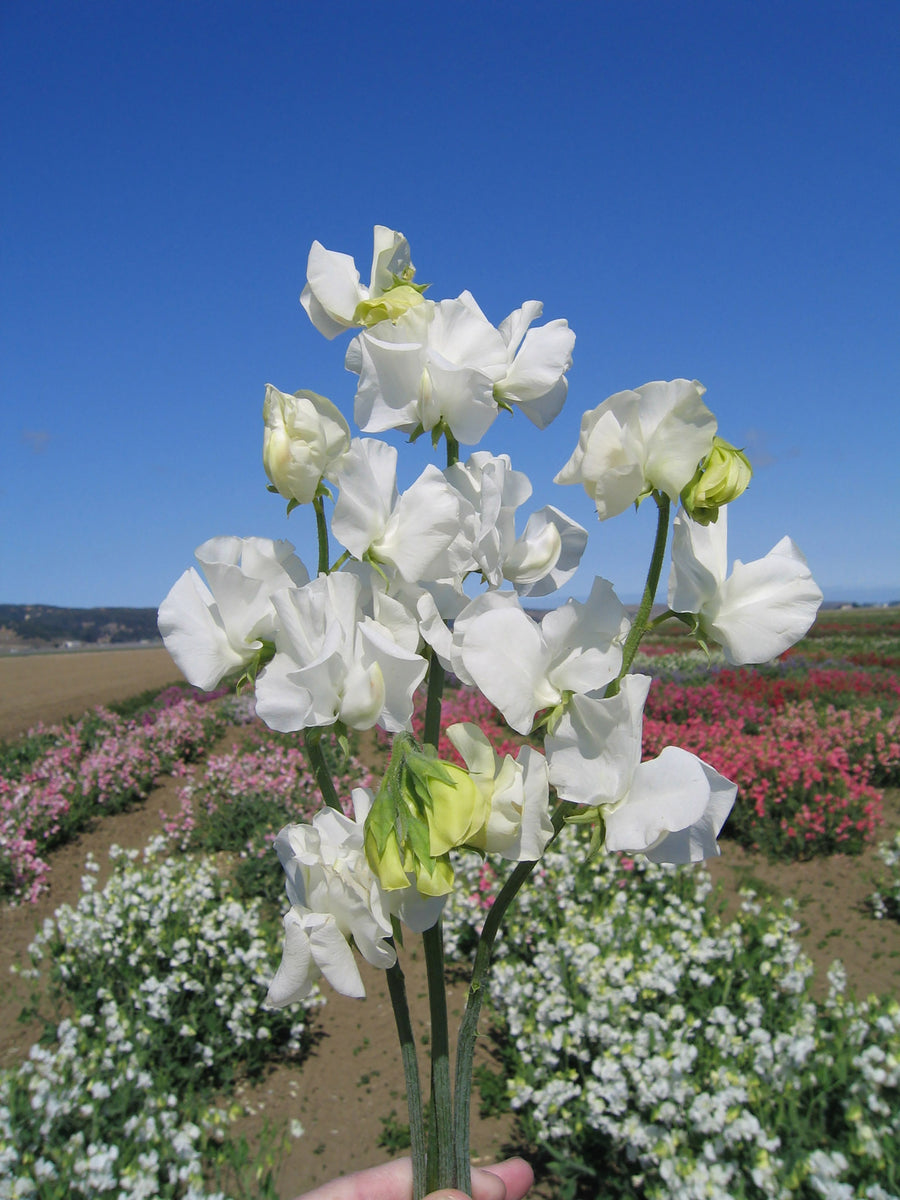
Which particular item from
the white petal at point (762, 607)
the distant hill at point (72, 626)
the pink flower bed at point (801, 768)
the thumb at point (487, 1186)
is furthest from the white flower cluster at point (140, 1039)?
the distant hill at point (72, 626)

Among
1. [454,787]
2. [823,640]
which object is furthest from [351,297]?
[823,640]

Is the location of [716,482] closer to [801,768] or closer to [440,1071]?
[440,1071]

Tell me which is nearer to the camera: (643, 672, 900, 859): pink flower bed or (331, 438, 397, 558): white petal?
(331, 438, 397, 558): white petal

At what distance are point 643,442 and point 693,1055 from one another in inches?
102

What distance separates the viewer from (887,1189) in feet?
6.86

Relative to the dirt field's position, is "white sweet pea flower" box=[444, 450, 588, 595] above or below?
above

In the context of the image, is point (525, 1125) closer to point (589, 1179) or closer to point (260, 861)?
point (589, 1179)

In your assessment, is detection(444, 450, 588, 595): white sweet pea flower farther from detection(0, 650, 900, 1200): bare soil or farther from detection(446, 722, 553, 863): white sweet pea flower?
detection(0, 650, 900, 1200): bare soil

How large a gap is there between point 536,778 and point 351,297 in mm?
678

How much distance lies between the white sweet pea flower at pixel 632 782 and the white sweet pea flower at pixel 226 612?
369 mm

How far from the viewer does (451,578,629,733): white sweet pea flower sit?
0.84m

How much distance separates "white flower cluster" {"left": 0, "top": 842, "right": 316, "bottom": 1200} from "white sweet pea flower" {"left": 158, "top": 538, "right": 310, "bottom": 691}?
79.7 inches

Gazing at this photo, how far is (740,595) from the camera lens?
3.17ft

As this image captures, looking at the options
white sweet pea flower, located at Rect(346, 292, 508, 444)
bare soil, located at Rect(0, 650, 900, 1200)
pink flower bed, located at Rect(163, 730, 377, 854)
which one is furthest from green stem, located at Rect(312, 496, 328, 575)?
pink flower bed, located at Rect(163, 730, 377, 854)
